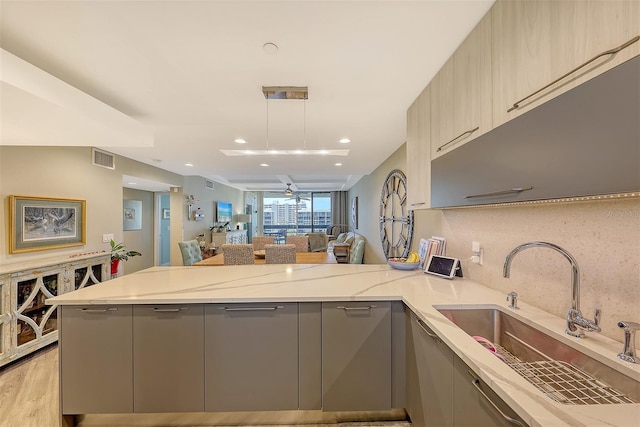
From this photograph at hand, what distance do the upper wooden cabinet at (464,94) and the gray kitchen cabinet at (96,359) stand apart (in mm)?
2213

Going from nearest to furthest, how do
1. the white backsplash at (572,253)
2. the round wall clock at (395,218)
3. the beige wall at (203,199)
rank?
the white backsplash at (572,253) → the round wall clock at (395,218) → the beige wall at (203,199)

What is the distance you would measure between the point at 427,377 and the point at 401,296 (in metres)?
0.42

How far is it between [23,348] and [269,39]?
3.46m

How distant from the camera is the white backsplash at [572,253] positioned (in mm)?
873

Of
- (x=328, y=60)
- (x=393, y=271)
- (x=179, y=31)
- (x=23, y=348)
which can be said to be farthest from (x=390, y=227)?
(x=23, y=348)

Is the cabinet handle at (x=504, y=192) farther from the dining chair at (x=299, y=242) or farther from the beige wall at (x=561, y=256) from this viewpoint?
the dining chair at (x=299, y=242)

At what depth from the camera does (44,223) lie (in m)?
2.69

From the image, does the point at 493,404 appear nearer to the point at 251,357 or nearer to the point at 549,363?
the point at 549,363

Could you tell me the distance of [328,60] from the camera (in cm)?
152

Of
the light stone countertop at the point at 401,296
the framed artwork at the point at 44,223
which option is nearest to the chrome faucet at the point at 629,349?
the light stone countertop at the point at 401,296

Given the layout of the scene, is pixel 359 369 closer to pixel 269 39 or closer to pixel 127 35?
pixel 269 39

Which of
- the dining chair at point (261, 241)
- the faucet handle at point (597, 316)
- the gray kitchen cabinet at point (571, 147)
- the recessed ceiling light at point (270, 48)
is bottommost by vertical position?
the dining chair at point (261, 241)

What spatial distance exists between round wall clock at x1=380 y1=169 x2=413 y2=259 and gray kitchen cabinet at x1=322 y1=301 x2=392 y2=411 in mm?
1594

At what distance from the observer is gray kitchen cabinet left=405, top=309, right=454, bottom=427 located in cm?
106
